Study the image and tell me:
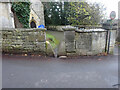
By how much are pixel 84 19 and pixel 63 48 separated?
607 cm

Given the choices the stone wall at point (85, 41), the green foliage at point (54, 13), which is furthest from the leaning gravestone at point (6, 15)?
the green foliage at point (54, 13)

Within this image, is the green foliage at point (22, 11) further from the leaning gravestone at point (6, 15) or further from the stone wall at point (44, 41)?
the stone wall at point (44, 41)

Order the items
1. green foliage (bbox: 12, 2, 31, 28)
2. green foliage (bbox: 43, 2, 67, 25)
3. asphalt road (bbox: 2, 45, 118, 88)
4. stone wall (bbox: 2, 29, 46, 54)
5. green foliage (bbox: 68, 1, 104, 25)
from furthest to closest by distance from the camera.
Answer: green foliage (bbox: 43, 2, 67, 25)
green foliage (bbox: 68, 1, 104, 25)
green foliage (bbox: 12, 2, 31, 28)
stone wall (bbox: 2, 29, 46, 54)
asphalt road (bbox: 2, 45, 118, 88)

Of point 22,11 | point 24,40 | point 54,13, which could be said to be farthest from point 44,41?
point 54,13

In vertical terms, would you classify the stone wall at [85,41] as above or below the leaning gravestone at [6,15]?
below

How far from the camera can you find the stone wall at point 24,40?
459 cm

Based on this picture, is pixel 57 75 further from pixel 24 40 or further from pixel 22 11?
pixel 22 11

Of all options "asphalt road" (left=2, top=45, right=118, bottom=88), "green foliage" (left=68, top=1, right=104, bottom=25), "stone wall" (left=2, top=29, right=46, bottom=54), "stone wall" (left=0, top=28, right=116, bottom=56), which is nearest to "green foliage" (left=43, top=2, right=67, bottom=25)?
"green foliage" (left=68, top=1, right=104, bottom=25)

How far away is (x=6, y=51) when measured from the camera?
4.92 meters

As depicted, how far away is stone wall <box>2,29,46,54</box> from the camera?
15.0 feet

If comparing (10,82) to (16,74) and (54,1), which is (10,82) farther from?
(54,1)

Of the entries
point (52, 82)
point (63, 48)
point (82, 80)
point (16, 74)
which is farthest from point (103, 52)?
point (16, 74)

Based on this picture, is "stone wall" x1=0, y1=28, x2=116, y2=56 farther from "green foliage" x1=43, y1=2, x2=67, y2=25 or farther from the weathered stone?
"green foliage" x1=43, y1=2, x2=67, y2=25

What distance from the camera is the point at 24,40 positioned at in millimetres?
4688
